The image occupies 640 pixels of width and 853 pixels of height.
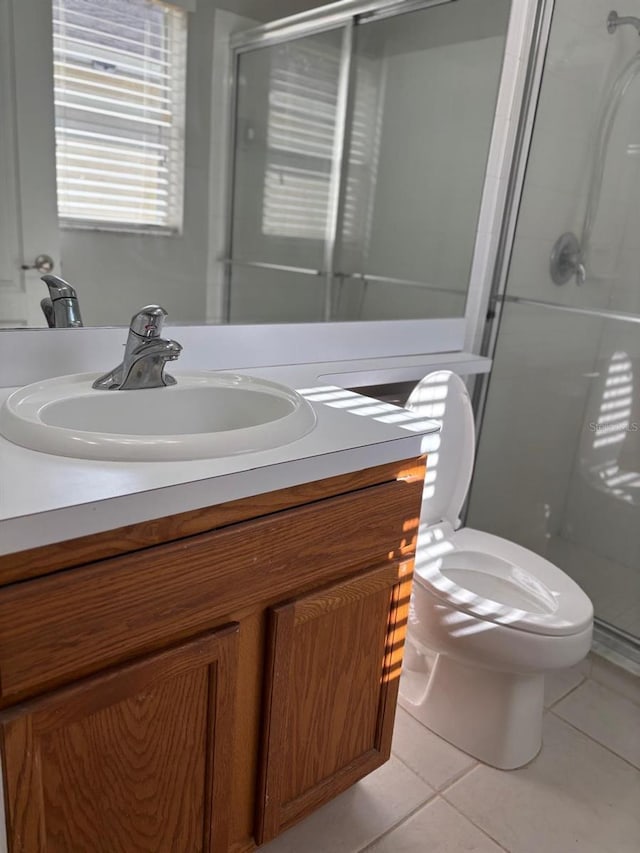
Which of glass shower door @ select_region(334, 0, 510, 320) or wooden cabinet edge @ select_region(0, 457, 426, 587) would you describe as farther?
glass shower door @ select_region(334, 0, 510, 320)

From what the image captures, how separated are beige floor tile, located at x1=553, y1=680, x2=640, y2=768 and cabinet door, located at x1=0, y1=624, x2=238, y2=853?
3.43 feet

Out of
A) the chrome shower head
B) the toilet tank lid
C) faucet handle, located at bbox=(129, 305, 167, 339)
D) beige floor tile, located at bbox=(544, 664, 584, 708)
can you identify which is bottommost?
beige floor tile, located at bbox=(544, 664, 584, 708)

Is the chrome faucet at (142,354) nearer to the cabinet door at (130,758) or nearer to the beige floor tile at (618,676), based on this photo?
the cabinet door at (130,758)

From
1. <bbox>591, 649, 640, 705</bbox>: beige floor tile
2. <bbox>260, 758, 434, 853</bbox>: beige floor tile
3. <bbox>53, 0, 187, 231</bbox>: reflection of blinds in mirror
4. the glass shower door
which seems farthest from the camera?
<bbox>591, 649, 640, 705</bbox>: beige floor tile

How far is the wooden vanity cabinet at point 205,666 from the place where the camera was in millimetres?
781

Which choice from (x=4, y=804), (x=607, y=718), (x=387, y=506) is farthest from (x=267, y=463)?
(x=607, y=718)

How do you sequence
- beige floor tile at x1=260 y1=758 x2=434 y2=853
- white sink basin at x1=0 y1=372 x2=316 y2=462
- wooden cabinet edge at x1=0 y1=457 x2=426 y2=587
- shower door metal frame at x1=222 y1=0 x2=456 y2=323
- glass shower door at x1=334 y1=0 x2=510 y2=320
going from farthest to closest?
1. glass shower door at x1=334 y1=0 x2=510 y2=320
2. shower door metal frame at x1=222 y1=0 x2=456 y2=323
3. beige floor tile at x1=260 y1=758 x2=434 y2=853
4. white sink basin at x1=0 y1=372 x2=316 y2=462
5. wooden cabinet edge at x1=0 y1=457 x2=426 y2=587

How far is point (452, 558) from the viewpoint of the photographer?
1661 millimetres

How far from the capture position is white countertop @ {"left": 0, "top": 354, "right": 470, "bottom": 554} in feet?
2.45

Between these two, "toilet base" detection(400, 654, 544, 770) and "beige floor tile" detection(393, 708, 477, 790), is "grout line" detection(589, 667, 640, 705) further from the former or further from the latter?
"beige floor tile" detection(393, 708, 477, 790)

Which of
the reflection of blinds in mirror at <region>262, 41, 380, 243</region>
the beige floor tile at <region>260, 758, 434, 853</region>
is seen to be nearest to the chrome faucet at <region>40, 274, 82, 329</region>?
the reflection of blinds in mirror at <region>262, 41, 380, 243</region>

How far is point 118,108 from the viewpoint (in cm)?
126

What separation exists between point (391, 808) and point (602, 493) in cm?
122

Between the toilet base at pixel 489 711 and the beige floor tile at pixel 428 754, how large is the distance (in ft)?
0.08
